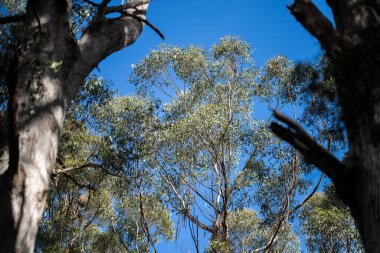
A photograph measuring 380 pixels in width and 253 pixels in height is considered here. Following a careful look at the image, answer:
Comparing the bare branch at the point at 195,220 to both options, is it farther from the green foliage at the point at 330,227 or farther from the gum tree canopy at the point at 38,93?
the gum tree canopy at the point at 38,93

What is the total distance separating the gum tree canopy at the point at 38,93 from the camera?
3318mm

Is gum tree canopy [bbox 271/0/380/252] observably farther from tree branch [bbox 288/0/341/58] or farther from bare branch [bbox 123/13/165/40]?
bare branch [bbox 123/13/165/40]

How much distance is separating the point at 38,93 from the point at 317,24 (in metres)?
2.36

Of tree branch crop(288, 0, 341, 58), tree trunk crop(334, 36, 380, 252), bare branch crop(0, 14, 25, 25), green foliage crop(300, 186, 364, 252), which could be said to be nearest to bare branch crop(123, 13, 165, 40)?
bare branch crop(0, 14, 25, 25)

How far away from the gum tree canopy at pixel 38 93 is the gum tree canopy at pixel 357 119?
1.89 m

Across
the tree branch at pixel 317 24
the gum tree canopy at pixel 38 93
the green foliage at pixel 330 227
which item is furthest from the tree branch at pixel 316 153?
the green foliage at pixel 330 227

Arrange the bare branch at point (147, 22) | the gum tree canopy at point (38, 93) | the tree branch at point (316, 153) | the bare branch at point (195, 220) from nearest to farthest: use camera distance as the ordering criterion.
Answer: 1. the tree branch at point (316, 153)
2. the gum tree canopy at point (38, 93)
3. the bare branch at point (147, 22)
4. the bare branch at point (195, 220)

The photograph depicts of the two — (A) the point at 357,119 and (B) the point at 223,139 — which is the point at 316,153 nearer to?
(A) the point at 357,119

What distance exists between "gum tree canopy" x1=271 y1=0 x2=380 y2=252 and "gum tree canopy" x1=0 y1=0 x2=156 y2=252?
1893 millimetres

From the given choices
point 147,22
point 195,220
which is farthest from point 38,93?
point 195,220

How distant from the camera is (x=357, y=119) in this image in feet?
9.00

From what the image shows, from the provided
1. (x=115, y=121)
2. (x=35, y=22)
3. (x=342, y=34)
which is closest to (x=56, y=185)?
(x=115, y=121)

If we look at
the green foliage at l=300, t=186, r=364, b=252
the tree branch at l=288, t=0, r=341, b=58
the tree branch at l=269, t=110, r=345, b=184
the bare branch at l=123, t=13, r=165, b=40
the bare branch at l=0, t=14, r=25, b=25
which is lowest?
the tree branch at l=269, t=110, r=345, b=184

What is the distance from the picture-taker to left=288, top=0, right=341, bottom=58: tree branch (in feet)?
9.78
